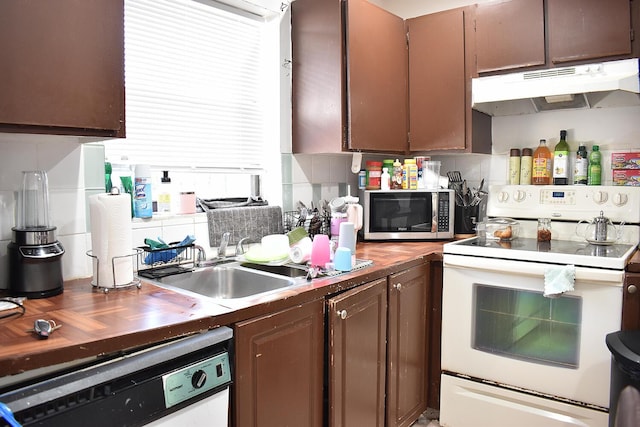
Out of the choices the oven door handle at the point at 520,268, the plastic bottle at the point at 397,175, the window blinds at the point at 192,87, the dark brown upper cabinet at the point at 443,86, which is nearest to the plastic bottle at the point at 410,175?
the plastic bottle at the point at 397,175

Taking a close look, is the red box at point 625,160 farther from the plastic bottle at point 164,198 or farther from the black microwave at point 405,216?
the plastic bottle at point 164,198

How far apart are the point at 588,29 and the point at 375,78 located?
1044 mm

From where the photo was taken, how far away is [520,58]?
2514mm

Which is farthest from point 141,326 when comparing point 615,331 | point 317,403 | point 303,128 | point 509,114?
point 509,114

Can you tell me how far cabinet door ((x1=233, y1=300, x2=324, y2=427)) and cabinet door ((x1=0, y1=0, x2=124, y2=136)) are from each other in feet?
2.54

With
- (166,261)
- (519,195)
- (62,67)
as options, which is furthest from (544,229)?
(62,67)

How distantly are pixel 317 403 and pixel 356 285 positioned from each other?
0.45 metres

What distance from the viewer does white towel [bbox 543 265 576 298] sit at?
202 centimetres

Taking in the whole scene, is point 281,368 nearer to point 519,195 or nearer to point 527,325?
point 527,325

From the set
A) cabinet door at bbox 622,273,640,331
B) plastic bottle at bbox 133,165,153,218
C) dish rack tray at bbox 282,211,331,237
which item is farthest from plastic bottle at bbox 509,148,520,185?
plastic bottle at bbox 133,165,153,218

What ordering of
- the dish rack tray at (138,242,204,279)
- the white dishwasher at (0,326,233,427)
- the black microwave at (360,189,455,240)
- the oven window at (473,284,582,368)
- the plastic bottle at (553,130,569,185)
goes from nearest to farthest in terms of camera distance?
the white dishwasher at (0,326,233,427)
the dish rack tray at (138,242,204,279)
the oven window at (473,284,582,368)
the plastic bottle at (553,130,569,185)
the black microwave at (360,189,455,240)

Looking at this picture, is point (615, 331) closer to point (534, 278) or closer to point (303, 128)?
point (534, 278)

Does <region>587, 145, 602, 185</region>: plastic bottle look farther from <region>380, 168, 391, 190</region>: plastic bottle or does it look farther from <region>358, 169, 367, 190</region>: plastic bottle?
<region>358, 169, 367, 190</region>: plastic bottle

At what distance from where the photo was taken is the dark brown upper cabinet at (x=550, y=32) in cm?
228
